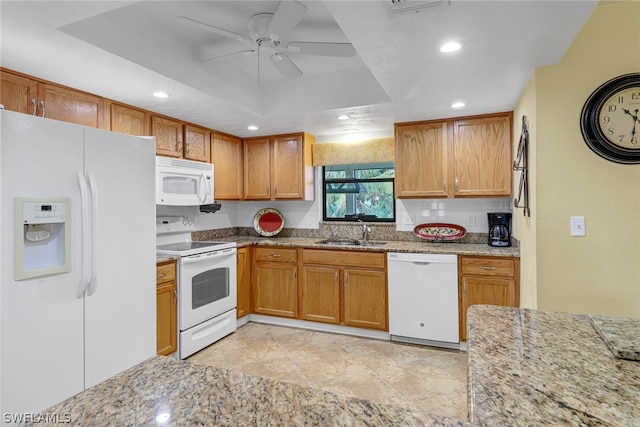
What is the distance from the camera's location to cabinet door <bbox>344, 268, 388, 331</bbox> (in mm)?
3381

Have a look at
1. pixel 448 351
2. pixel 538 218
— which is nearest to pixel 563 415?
pixel 538 218

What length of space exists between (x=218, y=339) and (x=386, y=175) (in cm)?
251

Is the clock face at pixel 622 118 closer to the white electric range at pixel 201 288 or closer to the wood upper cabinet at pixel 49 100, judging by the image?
the white electric range at pixel 201 288

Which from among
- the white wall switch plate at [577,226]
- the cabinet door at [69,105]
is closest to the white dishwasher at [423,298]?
the white wall switch plate at [577,226]

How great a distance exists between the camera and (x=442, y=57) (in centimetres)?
201

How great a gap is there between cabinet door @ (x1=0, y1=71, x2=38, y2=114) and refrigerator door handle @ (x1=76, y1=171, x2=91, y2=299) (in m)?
0.71

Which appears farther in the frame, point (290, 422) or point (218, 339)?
point (218, 339)

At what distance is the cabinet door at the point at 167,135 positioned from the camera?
10.2ft

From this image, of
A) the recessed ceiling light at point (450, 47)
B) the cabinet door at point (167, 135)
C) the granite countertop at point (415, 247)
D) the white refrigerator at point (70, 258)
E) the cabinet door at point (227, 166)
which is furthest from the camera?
the cabinet door at point (227, 166)

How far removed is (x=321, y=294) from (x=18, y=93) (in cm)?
288

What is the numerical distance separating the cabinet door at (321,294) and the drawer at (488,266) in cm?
122

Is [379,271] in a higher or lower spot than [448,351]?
higher

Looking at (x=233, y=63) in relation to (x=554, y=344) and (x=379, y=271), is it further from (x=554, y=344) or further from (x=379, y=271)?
(x=554, y=344)

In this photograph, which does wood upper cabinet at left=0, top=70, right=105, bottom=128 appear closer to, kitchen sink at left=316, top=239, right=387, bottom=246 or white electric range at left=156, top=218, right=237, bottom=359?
white electric range at left=156, top=218, right=237, bottom=359
